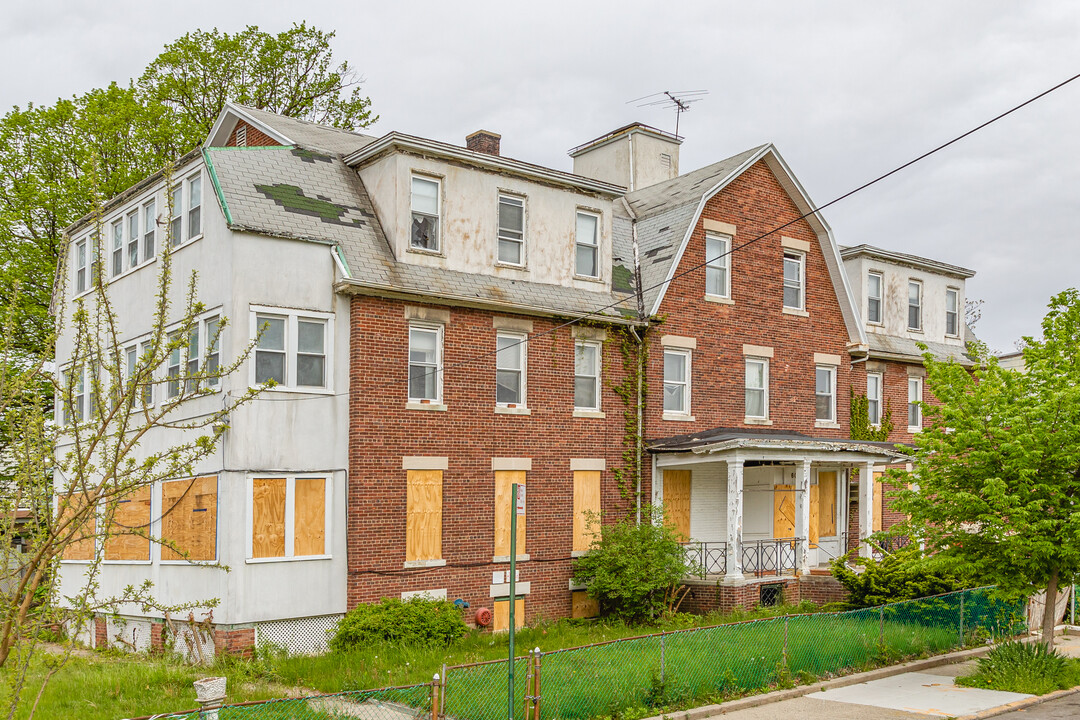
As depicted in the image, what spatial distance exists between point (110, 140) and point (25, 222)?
3.60 m

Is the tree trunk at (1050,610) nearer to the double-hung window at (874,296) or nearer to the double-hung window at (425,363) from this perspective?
the double-hung window at (425,363)

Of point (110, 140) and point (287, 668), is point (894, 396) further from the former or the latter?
point (110, 140)

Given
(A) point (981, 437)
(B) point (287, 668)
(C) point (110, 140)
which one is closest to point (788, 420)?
(A) point (981, 437)

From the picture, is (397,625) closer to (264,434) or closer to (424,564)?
(424,564)

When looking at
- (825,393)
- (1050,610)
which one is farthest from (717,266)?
(1050,610)

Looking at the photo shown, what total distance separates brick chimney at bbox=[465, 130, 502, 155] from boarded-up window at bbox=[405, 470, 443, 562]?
9.43 meters

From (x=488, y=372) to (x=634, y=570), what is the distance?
512cm

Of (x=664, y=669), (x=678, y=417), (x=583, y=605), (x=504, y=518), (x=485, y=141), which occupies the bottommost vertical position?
(x=583, y=605)

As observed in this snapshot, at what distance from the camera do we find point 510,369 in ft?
72.6

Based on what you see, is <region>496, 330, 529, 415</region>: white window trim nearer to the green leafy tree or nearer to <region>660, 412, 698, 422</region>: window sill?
<region>660, 412, 698, 422</region>: window sill

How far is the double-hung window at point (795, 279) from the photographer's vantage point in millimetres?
27438

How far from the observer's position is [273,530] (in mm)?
18719

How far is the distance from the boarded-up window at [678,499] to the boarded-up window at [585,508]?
216 centimetres

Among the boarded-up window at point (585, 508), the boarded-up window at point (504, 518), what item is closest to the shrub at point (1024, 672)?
the boarded-up window at point (585, 508)
